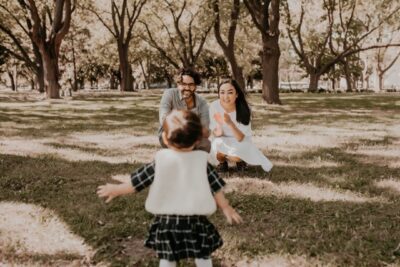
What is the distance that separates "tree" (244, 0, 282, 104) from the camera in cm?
2092

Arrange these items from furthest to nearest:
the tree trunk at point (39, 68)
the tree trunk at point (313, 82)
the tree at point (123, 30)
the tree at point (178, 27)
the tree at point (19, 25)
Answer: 1. the tree trunk at point (313, 82)
2. the tree at point (123, 30)
3. the tree at point (178, 27)
4. the tree trunk at point (39, 68)
5. the tree at point (19, 25)

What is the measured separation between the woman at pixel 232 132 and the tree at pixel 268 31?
13.9 meters

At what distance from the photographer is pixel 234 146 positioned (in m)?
7.44

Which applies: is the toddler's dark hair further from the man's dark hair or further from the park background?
the man's dark hair

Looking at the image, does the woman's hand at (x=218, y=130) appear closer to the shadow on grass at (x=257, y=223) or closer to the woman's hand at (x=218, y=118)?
the woman's hand at (x=218, y=118)

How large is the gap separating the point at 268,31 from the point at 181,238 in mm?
18794

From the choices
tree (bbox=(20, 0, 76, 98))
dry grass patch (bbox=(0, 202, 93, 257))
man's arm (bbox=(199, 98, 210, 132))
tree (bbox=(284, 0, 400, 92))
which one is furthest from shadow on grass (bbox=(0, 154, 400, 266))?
tree (bbox=(284, 0, 400, 92))

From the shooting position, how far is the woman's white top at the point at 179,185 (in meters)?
3.20

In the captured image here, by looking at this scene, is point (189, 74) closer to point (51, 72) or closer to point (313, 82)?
point (51, 72)

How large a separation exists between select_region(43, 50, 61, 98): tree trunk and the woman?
20512 millimetres

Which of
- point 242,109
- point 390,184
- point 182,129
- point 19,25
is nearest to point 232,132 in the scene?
point 242,109

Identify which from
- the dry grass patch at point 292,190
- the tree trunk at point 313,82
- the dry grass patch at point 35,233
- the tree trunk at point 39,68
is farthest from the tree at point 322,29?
the dry grass patch at point 35,233

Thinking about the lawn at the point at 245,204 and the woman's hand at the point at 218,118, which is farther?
the woman's hand at the point at 218,118

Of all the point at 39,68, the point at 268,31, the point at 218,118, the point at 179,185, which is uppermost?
the point at 268,31
